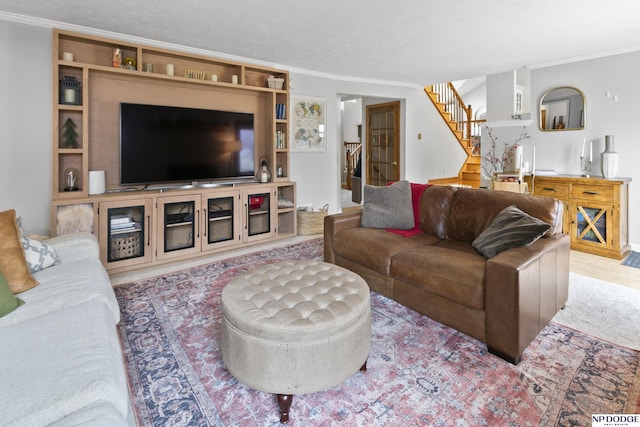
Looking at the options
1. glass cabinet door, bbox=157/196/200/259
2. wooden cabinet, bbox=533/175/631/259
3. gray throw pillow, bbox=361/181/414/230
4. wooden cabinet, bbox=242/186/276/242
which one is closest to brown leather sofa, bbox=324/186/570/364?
gray throw pillow, bbox=361/181/414/230

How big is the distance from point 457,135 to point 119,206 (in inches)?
271

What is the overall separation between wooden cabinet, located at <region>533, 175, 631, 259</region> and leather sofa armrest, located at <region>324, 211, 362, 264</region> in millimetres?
2753

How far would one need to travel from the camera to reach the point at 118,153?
369cm

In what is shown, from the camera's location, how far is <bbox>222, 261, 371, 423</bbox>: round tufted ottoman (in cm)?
152

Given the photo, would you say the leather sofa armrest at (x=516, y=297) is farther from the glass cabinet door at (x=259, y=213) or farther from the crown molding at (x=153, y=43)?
the crown molding at (x=153, y=43)

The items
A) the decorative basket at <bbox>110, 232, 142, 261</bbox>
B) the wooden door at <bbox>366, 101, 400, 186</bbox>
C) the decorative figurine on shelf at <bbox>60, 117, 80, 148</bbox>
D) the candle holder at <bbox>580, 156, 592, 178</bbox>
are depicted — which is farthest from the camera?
the wooden door at <bbox>366, 101, 400, 186</bbox>

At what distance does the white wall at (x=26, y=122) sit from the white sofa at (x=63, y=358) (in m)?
1.79

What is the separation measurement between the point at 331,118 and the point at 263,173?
1.70m

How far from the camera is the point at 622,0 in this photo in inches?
110

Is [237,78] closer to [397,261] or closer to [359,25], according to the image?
[359,25]

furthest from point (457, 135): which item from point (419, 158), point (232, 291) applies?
point (232, 291)

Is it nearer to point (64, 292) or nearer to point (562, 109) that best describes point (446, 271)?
point (64, 292)

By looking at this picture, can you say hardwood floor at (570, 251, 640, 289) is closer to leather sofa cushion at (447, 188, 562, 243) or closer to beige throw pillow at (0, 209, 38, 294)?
leather sofa cushion at (447, 188, 562, 243)

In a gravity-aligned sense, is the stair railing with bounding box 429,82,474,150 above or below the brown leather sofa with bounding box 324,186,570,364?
above
